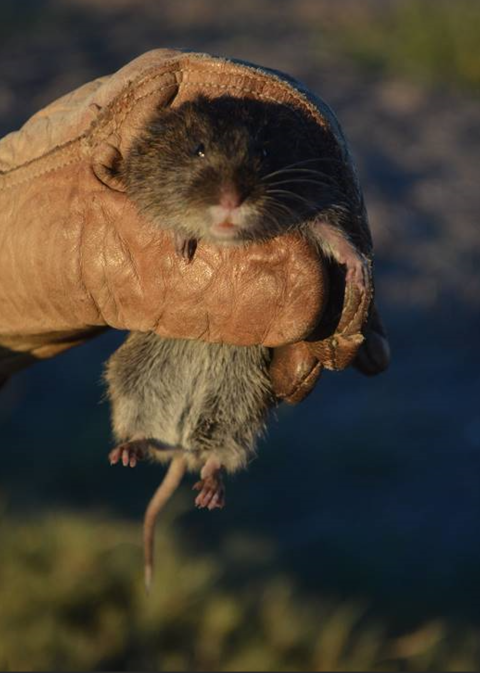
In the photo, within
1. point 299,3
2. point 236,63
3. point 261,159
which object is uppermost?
point 299,3

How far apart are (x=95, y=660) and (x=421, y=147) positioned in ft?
44.3

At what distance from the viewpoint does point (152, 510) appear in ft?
20.6

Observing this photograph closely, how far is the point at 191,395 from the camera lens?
5.36 meters

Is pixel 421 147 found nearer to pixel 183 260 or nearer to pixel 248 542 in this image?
pixel 248 542

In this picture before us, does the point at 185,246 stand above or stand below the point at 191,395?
above

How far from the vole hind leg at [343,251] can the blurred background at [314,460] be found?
298 inches

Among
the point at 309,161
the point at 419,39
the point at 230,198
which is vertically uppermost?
the point at 419,39

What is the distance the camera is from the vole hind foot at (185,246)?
184 inches

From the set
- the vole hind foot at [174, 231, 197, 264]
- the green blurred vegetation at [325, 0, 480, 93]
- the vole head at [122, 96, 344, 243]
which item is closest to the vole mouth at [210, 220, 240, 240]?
the vole head at [122, 96, 344, 243]

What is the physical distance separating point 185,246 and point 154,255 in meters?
0.14

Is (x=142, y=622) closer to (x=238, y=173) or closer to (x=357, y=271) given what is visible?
(x=357, y=271)

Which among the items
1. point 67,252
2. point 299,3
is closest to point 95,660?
point 67,252

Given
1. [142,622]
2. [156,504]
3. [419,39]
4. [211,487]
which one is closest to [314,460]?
[142,622]

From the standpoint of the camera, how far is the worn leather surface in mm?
4660
